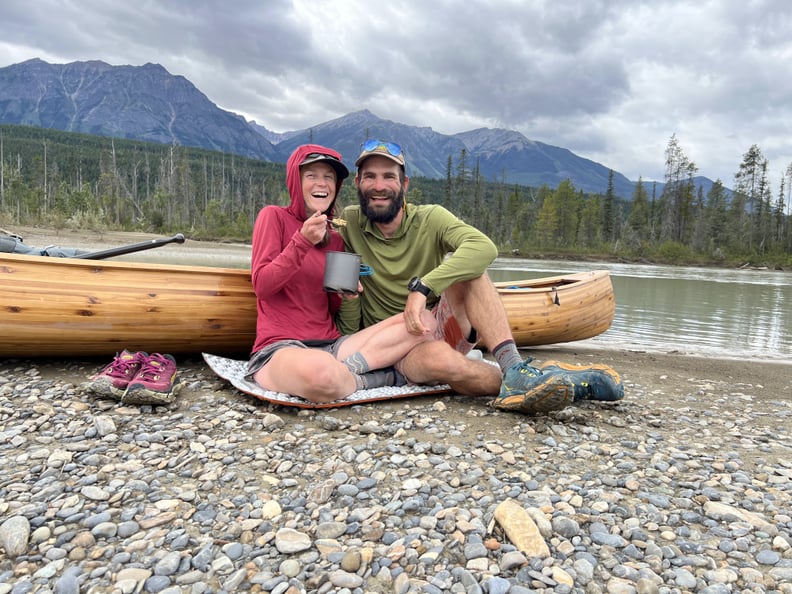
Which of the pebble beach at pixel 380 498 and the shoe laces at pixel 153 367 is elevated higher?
the shoe laces at pixel 153 367

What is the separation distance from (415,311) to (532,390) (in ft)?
3.25

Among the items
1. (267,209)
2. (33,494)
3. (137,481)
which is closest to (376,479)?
(137,481)

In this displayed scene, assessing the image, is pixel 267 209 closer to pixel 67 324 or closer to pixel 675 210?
pixel 67 324

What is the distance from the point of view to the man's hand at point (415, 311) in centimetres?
363

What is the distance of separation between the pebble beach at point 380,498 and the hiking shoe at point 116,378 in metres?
0.11

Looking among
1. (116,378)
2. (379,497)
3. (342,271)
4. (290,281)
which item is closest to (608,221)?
(290,281)

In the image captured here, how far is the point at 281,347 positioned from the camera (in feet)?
12.1

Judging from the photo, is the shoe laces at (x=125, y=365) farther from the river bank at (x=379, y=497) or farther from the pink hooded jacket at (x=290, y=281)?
the pink hooded jacket at (x=290, y=281)

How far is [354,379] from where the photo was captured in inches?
150

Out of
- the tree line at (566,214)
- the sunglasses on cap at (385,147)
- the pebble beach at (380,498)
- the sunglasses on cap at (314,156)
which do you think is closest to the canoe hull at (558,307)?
the pebble beach at (380,498)

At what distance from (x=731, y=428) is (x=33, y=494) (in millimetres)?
4556

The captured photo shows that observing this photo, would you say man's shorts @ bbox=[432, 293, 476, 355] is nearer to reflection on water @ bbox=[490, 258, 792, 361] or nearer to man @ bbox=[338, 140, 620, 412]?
man @ bbox=[338, 140, 620, 412]

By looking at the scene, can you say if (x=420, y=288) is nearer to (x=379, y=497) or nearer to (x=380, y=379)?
(x=380, y=379)

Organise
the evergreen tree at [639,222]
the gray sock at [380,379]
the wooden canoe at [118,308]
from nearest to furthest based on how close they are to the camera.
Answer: the gray sock at [380,379]
the wooden canoe at [118,308]
the evergreen tree at [639,222]
